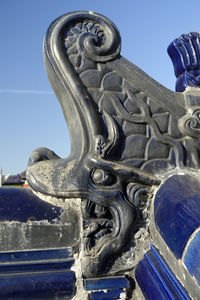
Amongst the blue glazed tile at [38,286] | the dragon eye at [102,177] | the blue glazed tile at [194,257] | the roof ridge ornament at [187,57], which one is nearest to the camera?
the blue glazed tile at [194,257]

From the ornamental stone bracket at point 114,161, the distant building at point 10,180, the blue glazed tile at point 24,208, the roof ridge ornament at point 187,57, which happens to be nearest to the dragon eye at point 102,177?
the ornamental stone bracket at point 114,161

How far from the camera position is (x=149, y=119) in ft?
4.65

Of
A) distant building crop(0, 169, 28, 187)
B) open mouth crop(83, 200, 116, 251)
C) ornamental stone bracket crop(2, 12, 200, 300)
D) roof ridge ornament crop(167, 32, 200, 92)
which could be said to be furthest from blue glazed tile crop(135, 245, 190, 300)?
distant building crop(0, 169, 28, 187)

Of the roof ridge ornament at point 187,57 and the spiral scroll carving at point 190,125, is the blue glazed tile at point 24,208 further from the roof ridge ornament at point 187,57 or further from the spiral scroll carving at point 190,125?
the roof ridge ornament at point 187,57

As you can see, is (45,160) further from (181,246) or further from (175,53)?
(175,53)

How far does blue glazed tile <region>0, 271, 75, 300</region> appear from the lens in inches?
46.4

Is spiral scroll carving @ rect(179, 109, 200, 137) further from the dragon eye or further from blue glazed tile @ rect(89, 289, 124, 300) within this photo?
blue glazed tile @ rect(89, 289, 124, 300)

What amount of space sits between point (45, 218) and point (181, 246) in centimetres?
55

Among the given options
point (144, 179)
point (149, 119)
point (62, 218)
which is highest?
point (149, 119)

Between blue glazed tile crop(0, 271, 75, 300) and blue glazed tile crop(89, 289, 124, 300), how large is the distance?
0.08m

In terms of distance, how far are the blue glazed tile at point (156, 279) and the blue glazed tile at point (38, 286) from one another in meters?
0.27

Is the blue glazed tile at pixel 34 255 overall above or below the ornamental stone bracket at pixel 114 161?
below

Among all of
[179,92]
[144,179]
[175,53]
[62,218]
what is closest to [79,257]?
[62,218]

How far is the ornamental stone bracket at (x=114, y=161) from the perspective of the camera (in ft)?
4.14
